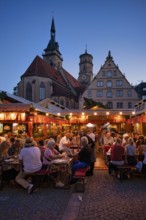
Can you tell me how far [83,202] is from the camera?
555 centimetres

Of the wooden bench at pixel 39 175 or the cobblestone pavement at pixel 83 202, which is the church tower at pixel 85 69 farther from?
the cobblestone pavement at pixel 83 202

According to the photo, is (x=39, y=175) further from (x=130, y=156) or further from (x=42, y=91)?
(x=42, y=91)

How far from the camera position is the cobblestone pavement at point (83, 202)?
470 cm

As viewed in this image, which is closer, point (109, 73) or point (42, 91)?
point (109, 73)

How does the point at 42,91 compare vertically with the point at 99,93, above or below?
above

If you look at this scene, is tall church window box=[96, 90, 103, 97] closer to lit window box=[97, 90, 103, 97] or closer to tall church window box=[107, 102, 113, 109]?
lit window box=[97, 90, 103, 97]

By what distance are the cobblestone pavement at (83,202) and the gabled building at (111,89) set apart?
3241 centimetres

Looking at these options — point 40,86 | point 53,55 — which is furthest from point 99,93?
point 53,55

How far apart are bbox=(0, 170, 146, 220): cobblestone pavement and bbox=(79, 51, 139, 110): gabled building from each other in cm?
3241

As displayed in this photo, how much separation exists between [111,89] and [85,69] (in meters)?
41.4

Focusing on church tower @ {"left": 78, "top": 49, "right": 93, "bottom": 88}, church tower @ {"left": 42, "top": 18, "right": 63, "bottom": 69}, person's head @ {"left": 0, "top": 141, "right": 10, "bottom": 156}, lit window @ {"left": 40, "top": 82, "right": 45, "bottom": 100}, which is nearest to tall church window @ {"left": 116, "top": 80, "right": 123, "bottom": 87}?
lit window @ {"left": 40, "top": 82, "right": 45, "bottom": 100}

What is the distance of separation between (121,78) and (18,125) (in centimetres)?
2700

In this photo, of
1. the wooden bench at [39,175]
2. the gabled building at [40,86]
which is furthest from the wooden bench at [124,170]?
the gabled building at [40,86]

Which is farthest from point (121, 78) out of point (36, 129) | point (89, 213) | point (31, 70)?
point (89, 213)
